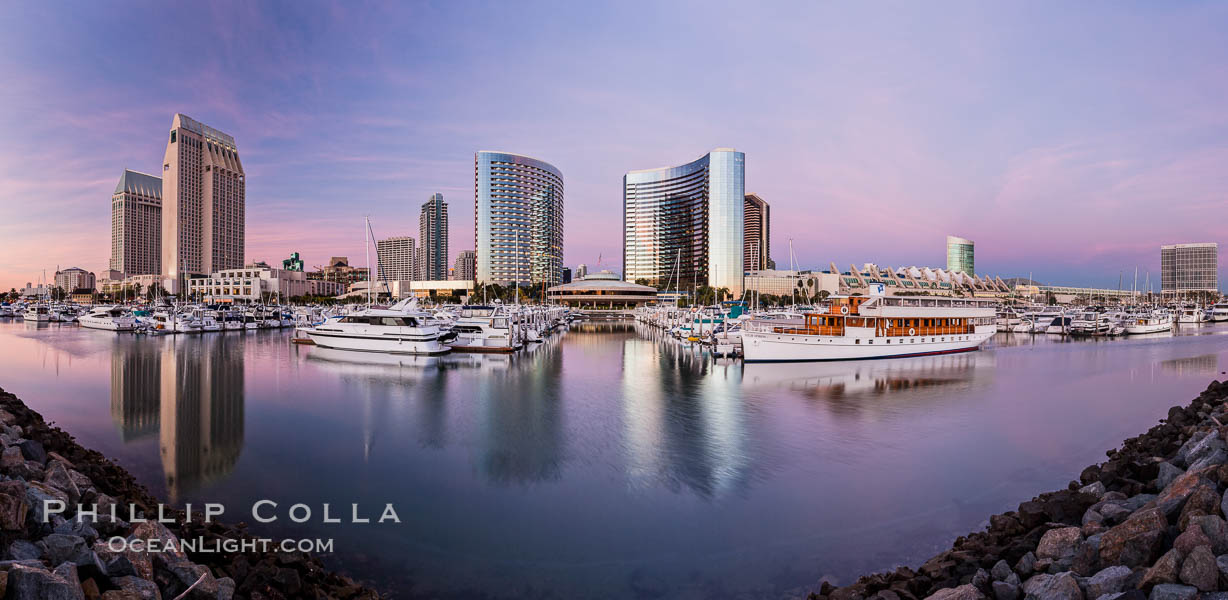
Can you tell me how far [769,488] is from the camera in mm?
11586

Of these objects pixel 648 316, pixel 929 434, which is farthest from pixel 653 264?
pixel 929 434

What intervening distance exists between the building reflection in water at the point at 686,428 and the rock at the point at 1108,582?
267 inches

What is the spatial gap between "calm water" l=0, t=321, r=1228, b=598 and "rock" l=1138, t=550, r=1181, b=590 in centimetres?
380

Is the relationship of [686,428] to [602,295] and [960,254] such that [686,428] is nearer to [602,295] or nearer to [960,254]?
[602,295]

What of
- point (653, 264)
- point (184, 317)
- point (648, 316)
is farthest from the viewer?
point (653, 264)

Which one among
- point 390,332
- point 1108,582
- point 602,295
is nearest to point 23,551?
point 1108,582

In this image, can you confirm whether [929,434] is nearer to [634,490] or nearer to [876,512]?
[876,512]

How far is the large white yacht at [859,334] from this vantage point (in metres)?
32.1

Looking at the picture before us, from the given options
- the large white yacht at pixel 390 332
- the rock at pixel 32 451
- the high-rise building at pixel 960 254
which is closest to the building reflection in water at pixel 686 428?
the rock at pixel 32 451

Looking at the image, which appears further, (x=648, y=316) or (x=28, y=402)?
(x=648, y=316)

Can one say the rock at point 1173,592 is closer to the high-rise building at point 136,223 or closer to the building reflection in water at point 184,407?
the building reflection in water at point 184,407

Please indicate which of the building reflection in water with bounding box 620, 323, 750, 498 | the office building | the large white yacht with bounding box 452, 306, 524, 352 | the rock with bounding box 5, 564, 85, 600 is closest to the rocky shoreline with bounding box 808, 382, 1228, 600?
the building reflection in water with bounding box 620, 323, 750, 498

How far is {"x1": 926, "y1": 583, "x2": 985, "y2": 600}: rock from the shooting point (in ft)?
17.3

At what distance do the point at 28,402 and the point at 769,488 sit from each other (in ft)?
81.8
